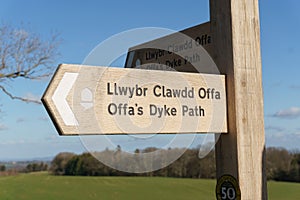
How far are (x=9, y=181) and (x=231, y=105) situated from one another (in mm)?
10467

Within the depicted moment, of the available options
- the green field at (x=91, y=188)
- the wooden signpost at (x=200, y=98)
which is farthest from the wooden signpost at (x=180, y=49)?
the green field at (x=91, y=188)

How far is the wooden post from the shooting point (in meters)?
0.73

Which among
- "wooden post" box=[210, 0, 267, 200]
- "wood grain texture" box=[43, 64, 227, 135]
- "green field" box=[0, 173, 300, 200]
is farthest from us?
"green field" box=[0, 173, 300, 200]

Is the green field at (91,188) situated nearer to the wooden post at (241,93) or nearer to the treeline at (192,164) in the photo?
the treeline at (192,164)

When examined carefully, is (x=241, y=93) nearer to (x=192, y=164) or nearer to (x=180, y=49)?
(x=180, y=49)

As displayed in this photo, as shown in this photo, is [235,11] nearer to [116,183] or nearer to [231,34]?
[231,34]

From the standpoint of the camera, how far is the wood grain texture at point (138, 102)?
563mm

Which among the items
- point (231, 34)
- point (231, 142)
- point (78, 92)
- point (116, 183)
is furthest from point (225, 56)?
point (116, 183)

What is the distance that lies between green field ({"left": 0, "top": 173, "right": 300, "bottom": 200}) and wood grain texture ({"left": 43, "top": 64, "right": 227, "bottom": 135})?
6.19m

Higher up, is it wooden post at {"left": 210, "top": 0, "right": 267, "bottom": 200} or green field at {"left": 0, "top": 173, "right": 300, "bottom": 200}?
wooden post at {"left": 210, "top": 0, "right": 267, "bottom": 200}

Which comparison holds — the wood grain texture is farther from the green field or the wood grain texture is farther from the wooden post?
the green field

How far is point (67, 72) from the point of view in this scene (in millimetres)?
562

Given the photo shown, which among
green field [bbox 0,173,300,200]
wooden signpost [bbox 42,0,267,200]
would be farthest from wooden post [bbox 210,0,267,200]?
green field [bbox 0,173,300,200]

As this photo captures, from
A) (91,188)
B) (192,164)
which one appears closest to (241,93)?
(192,164)
